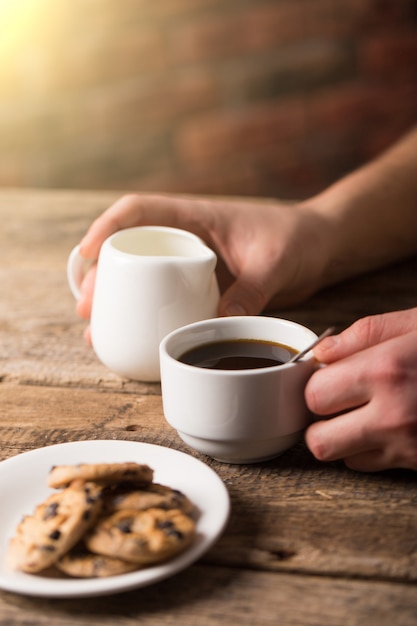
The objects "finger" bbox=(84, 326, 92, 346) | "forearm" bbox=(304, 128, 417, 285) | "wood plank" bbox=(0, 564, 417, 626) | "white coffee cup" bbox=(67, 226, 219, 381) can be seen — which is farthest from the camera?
"forearm" bbox=(304, 128, 417, 285)

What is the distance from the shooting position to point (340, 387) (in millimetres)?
698

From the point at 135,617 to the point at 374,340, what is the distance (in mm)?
337

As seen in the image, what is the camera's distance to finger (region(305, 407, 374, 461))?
69cm

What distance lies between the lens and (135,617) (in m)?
0.56

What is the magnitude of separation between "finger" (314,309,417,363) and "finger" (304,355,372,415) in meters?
0.03

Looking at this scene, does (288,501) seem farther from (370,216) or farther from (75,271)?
(370,216)

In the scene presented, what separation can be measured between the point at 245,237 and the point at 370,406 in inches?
18.6

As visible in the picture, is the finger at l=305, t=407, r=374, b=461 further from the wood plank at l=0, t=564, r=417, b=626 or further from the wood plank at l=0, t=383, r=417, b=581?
the wood plank at l=0, t=564, r=417, b=626

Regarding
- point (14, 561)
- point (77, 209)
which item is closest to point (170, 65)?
point (77, 209)

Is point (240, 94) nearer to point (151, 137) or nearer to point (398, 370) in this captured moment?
point (151, 137)

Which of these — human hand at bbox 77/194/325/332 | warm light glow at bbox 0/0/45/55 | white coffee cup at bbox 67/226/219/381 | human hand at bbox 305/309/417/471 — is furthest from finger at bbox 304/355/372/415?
warm light glow at bbox 0/0/45/55

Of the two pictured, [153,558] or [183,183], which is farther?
[183,183]

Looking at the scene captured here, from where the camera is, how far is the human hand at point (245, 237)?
41.6 inches

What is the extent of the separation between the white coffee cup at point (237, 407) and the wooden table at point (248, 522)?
1.1 inches
